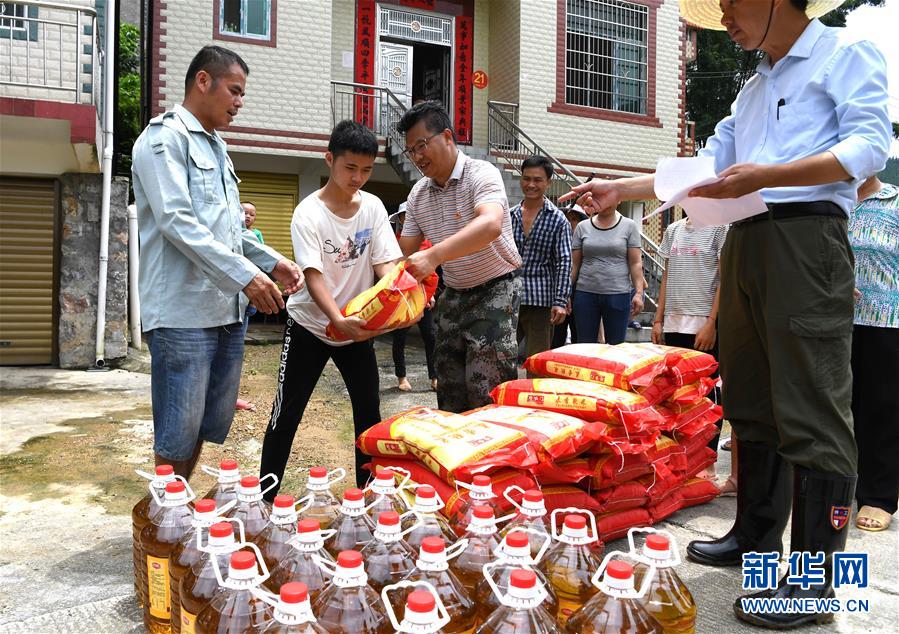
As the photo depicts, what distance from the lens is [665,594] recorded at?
1566mm

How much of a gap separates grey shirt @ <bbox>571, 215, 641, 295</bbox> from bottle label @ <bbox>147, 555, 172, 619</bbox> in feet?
13.6

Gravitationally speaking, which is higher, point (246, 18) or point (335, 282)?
point (246, 18)

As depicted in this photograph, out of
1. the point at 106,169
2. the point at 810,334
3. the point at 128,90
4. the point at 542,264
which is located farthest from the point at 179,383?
the point at 128,90

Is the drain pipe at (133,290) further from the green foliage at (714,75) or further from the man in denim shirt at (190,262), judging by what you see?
the green foliage at (714,75)

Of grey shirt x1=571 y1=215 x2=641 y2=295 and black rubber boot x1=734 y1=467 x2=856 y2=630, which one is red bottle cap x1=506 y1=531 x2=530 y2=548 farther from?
grey shirt x1=571 y1=215 x2=641 y2=295

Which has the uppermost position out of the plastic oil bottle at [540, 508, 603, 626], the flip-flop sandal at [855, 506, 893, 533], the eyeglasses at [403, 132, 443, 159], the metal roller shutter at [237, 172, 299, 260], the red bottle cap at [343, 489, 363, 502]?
the metal roller shutter at [237, 172, 299, 260]

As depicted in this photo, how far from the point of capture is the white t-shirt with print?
3.04 metres

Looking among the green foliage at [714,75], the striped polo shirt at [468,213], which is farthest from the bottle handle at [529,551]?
the green foliage at [714,75]

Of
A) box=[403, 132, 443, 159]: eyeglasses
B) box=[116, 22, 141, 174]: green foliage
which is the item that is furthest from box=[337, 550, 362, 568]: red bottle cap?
box=[116, 22, 141, 174]: green foliage

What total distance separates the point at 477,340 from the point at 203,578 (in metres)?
1.89

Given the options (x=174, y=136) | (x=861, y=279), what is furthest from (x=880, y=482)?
(x=174, y=136)

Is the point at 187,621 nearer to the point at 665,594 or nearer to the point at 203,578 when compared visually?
the point at 203,578

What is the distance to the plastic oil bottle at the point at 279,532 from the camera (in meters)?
1.81

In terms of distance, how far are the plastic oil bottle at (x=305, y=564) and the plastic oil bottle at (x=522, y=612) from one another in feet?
1.47
